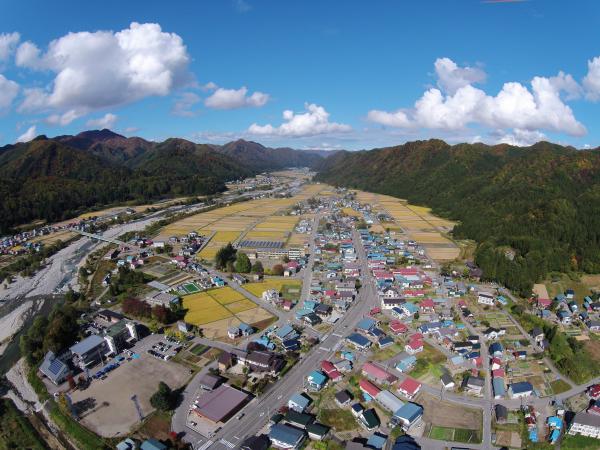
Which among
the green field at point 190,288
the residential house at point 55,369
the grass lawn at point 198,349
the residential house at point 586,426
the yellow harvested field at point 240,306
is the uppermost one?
the green field at point 190,288

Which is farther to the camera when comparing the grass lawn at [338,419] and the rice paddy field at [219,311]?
the rice paddy field at [219,311]

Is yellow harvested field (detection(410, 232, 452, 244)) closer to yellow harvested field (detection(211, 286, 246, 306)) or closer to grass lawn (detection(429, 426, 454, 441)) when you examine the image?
yellow harvested field (detection(211, 286, 246, 306))

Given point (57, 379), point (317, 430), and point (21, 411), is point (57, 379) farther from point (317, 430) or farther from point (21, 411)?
point (317, 430)

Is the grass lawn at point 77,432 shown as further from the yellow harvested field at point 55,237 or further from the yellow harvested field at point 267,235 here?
the yellow harvested field at point 55,237

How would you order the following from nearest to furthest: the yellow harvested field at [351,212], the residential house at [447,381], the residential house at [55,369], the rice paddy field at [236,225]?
the residential house at [447,381], the residential house at [55,369], the rice paddy field at [236,225], the yellow harvested field at [351,212]

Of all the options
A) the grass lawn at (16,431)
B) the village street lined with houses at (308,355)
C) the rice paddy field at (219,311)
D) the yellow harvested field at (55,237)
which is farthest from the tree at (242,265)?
the yellow harvested field at (55,237)

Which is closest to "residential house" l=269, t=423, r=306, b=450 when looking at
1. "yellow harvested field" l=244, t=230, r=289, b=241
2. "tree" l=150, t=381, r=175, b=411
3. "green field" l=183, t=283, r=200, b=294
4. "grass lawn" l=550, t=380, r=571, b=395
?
"tree" l=150, t=381, r=175, b=411

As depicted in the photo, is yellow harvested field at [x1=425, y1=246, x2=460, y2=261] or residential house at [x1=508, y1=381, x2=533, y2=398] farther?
yellow harvested field at [x1=425, y1=246, x2=460, y2=261]
